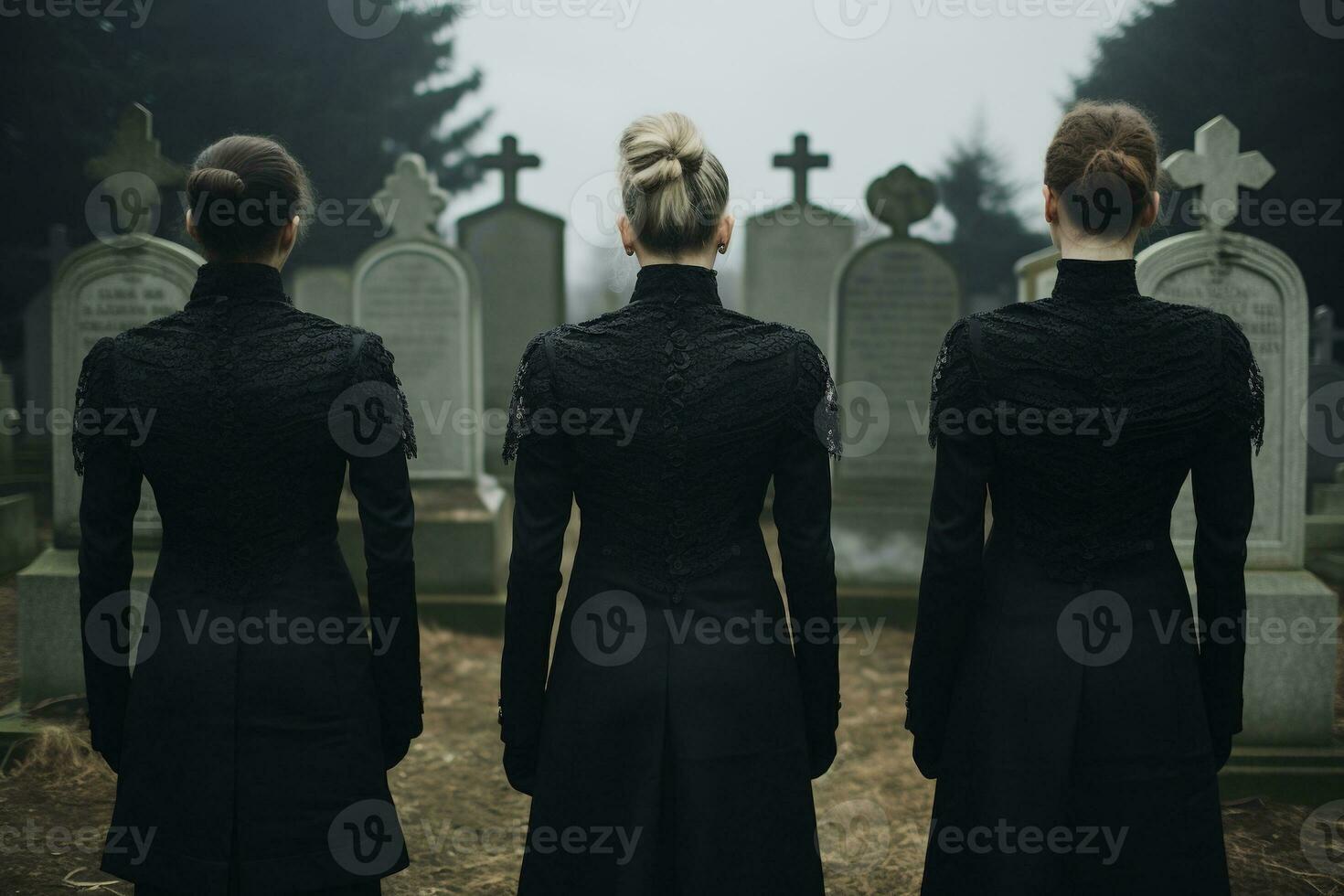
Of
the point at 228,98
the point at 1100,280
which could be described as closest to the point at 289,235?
the point at 1100,280

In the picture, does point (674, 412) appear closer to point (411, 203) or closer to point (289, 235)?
point (289, 235)

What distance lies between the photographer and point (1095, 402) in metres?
1.95

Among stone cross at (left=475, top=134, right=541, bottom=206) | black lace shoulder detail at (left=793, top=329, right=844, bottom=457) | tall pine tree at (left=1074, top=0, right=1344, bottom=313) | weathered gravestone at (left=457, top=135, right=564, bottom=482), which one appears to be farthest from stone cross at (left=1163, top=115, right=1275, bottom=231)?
stone cross at (left=475, top=134, right=541, bottom=206)

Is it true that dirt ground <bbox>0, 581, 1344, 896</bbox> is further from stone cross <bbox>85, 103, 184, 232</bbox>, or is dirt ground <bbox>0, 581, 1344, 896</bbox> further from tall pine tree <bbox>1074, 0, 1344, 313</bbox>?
tall pine tree <bbox>1074, 0, 1344, 313</bbox>

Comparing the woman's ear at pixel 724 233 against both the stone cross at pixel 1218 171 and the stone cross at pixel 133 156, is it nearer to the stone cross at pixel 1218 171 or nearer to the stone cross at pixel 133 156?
the stone cross at pixel 1218 171

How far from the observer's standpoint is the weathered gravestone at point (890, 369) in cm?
698

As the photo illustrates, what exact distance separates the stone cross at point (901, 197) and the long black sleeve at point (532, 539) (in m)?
5.49

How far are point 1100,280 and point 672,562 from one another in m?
1.01

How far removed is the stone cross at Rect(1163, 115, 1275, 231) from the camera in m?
4.32

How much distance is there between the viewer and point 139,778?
6.77ft

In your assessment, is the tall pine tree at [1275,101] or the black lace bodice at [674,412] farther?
the tall pine tree at [1275,101]

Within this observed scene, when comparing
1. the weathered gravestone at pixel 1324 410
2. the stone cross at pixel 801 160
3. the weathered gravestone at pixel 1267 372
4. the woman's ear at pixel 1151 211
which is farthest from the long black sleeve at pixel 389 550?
the stone cross at pixel 801 160

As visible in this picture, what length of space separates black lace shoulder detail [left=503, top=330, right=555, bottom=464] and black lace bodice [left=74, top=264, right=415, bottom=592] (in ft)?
0.85

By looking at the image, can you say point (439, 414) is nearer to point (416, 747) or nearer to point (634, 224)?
point (416, 747)
